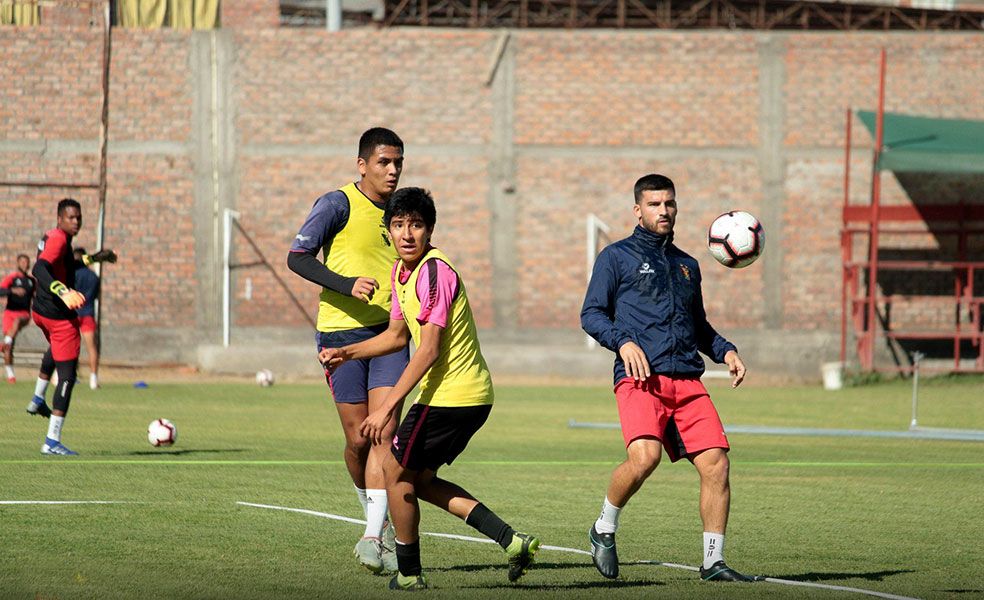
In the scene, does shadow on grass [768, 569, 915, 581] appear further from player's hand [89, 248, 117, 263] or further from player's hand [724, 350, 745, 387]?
player's hand [89, 248, 117, 263]

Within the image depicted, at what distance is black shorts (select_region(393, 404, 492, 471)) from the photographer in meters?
6.87

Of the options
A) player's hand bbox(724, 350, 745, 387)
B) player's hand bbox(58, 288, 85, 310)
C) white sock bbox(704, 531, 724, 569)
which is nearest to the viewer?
white sock bbox(704, 531, 724, 569)

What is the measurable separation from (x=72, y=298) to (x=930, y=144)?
1718 cm

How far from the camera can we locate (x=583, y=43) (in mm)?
29281

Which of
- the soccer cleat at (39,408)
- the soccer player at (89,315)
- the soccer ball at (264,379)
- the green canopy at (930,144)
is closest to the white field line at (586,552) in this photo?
the soccer cleat at (39,408)

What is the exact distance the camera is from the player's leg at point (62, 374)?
42.7ft

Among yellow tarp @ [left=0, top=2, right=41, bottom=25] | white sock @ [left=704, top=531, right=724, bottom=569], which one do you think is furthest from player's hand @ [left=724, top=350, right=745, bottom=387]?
yellow tarp @ [left=0, top=2, right=41, bottom=25]

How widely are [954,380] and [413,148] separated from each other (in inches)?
449

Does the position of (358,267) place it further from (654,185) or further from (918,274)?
(918,274)

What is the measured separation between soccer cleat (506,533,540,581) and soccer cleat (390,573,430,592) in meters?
0.43

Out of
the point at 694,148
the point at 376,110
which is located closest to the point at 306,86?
the point at 376,110

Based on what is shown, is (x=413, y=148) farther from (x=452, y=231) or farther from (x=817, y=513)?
(x=817, y=513)

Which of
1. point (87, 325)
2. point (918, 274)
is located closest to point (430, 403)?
point (87, 325)

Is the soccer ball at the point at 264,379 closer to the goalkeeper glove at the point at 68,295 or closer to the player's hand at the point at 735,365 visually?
the goalkeeper glove at the point at 68,295
